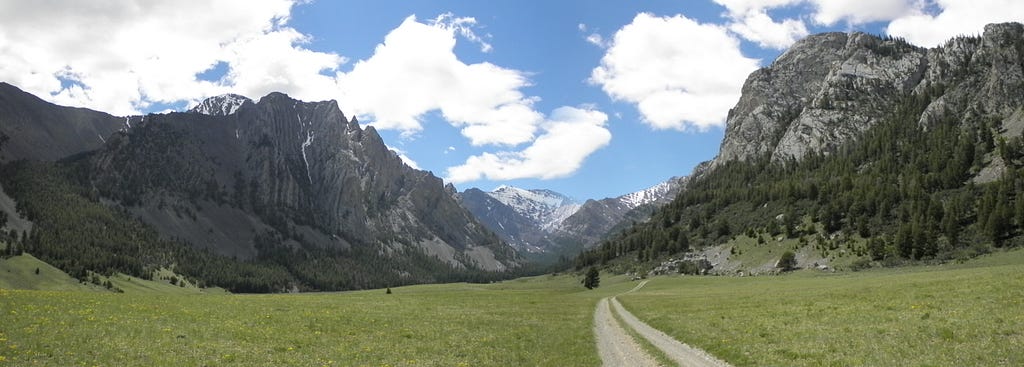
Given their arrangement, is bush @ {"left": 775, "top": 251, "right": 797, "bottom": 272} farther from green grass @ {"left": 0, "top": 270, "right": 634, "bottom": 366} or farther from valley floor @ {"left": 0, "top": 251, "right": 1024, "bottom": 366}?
green grass @ {"left": 0, "top": 270, "right": 634, "bottom": 366}

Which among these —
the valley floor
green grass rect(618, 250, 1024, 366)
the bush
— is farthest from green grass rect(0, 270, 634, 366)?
the bush

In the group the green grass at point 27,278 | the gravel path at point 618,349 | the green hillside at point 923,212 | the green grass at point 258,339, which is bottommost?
the gravel path at point 618,349

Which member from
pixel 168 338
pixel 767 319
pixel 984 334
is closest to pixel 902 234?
pixel 767 319

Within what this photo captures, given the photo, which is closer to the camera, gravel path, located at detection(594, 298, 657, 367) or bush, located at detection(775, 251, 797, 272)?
gravel path, located at detection(594, 298, 657, 367)

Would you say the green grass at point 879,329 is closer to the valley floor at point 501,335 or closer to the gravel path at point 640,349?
the valley floor at point 501,335

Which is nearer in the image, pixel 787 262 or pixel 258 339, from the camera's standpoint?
pixel 258 339

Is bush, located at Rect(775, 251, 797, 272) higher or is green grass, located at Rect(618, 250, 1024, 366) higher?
bush, located at Rect(775, 251, 797, 272)

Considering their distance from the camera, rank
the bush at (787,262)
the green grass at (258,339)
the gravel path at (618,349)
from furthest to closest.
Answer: the bush at (787,262), the gravel path at (618,349), the green grass at (258,339)

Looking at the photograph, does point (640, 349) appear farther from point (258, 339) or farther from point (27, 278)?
point (27, 278)

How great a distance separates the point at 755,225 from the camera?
7707 inches

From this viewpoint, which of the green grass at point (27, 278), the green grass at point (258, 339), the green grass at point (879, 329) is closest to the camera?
the green grass at point (879, 329)

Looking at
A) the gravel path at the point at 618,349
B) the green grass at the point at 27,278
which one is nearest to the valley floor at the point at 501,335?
the gravel path at the point at 618,349

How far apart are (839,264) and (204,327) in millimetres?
126266

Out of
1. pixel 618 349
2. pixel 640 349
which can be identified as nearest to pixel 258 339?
pixel 618 349
